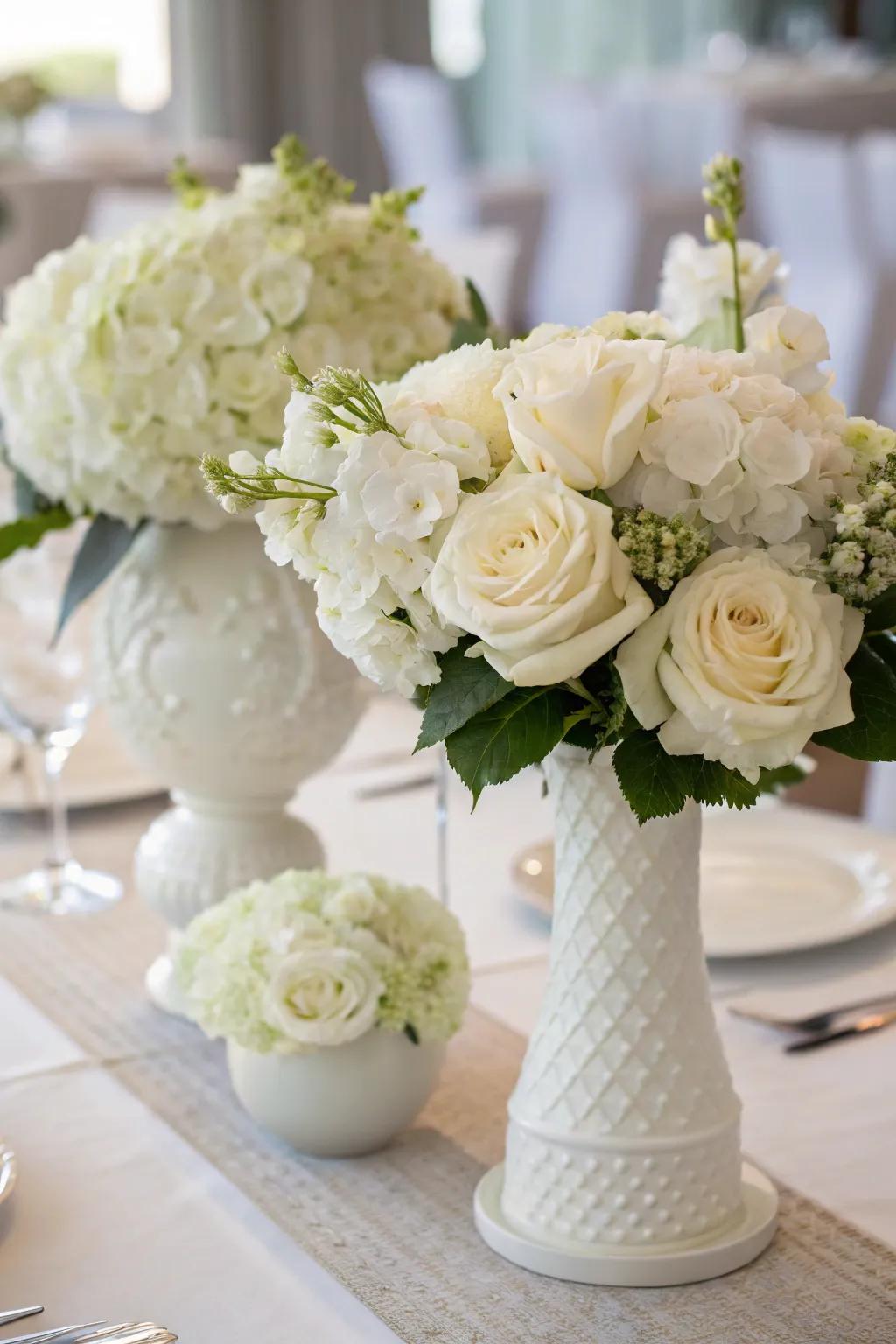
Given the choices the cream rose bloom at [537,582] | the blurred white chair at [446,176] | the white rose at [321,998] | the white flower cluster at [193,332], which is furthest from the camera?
the blurred white chair at [446,176]

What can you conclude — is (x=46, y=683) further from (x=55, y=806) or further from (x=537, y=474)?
(x=537, y=474)

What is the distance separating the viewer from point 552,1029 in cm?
86

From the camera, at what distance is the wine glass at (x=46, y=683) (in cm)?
140

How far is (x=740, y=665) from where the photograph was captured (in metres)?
0.70

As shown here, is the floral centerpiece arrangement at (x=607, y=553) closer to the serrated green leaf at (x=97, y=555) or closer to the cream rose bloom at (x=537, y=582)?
the cream rose bloom at (x=537, y=582)

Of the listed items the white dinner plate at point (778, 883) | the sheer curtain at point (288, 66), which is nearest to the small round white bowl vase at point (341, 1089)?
the white dinner plate at point (778, 883)

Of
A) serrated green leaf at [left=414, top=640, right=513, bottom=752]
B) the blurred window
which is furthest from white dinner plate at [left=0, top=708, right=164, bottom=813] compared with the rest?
the blurred window

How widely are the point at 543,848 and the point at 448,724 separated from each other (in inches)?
27.0

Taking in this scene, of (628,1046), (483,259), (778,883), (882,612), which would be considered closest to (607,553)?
(882,612)

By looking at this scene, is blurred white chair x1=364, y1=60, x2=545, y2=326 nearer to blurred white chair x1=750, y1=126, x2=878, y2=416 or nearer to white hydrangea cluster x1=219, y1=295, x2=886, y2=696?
blurred white chair x1=750, y1=126, x2=878, y2=416

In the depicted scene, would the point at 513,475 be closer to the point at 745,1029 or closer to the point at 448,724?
the point at 448,724

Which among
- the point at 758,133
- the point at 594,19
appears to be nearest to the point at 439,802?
the point at 758,133

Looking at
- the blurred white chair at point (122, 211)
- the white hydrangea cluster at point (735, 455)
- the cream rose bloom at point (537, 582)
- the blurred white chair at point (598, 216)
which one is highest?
the white hydrangea cluster at point (735, 455)

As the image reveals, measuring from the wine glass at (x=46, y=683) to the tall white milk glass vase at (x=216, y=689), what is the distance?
20 cm
